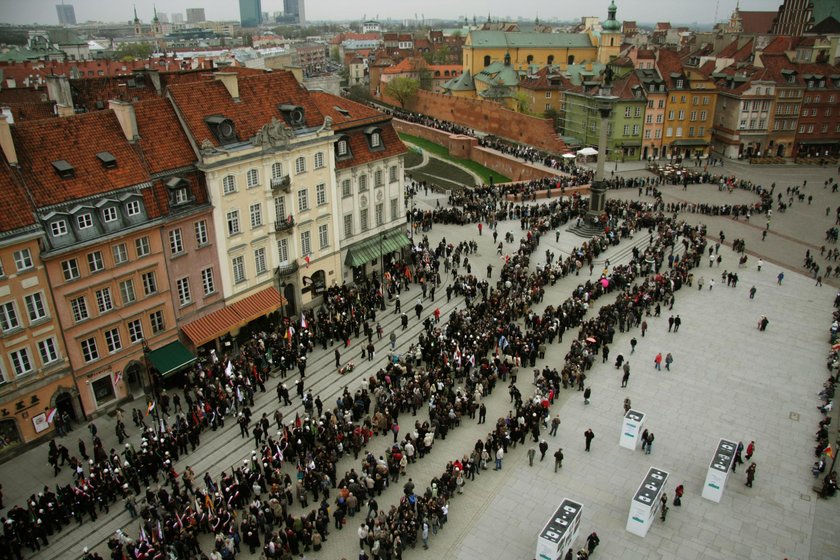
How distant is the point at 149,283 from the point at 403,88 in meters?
89.9

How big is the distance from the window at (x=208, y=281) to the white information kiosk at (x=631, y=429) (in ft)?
67.8

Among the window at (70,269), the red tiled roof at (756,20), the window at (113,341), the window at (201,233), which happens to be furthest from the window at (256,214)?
the red tiled roof at (756,20)

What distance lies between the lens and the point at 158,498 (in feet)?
74.8

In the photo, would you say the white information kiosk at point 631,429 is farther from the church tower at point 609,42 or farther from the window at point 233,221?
the church tower at point 609,42

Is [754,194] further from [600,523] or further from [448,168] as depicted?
[600,523]

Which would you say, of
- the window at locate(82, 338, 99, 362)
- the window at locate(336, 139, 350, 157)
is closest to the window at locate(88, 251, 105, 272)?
the window at locate(82, 338, 99, 362)

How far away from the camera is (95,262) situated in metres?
27.5

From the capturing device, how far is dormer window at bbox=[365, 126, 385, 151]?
40031 mm

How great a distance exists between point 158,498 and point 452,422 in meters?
11.6

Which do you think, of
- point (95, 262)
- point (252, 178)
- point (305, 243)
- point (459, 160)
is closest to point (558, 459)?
point (305, 243)

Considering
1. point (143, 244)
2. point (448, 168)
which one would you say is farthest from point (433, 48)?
point (143, 244)

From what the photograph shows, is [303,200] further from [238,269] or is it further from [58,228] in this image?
[58,228]

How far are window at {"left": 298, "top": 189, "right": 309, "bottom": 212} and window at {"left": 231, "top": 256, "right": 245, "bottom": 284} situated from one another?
4.65 meters

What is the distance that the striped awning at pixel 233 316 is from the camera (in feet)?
104
